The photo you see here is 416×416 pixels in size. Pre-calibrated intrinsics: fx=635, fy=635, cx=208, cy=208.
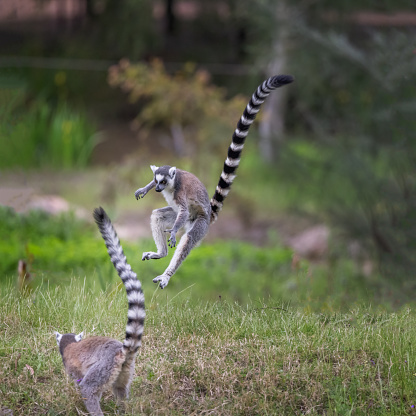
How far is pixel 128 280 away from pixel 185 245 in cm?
52

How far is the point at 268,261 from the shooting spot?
436 inches

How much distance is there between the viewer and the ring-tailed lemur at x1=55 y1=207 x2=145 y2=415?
303cm

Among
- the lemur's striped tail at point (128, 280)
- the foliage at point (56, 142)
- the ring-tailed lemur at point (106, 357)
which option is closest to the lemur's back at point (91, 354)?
the ring-tailed lemur at point (106, 357)

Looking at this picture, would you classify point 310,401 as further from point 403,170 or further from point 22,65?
point 22,65

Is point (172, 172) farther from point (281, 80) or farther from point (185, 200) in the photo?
point (281, 80)

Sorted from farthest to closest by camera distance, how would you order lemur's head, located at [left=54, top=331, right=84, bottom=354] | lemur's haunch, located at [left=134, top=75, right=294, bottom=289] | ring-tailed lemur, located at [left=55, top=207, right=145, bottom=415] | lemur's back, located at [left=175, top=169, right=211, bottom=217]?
lemur's head, located at [left=54, top=331, right=84, bottom=354] → ring-tailed lemur, located at [left=55, top=207, right=145, bottom=415] → lemur's back, located at [left=175, top=169, right=211, bottom=217] → lemur's haunch, located at [left=134, top=75, right=294, bottom=289]

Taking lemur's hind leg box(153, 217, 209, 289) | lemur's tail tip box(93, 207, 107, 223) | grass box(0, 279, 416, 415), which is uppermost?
lemur's tail tip box(93, 207, 107, 223)

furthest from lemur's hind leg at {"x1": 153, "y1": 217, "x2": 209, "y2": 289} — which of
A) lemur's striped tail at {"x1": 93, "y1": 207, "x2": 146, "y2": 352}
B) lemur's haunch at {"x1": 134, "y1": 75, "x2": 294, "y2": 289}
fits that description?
lemur's striped tail at {"x1": 93, "y1": 207, "x2": 146, "y2": 352}

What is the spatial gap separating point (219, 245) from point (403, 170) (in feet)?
12.2

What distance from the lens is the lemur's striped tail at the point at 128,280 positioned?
2.50 meters

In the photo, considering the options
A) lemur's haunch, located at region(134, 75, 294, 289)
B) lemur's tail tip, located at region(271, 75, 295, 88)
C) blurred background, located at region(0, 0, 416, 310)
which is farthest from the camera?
blurred background, located at region(0, 0, 416, 310)

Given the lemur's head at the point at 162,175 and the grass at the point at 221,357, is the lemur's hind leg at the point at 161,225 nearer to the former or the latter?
the lemur's head at the point at 162,175

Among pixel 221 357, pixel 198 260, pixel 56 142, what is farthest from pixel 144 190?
pixel 56 142

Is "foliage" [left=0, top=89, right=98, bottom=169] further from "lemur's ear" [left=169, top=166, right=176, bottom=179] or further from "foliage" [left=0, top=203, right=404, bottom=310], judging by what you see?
"lemur's ear" [left=169, top=166, right=176, bottom=179]
